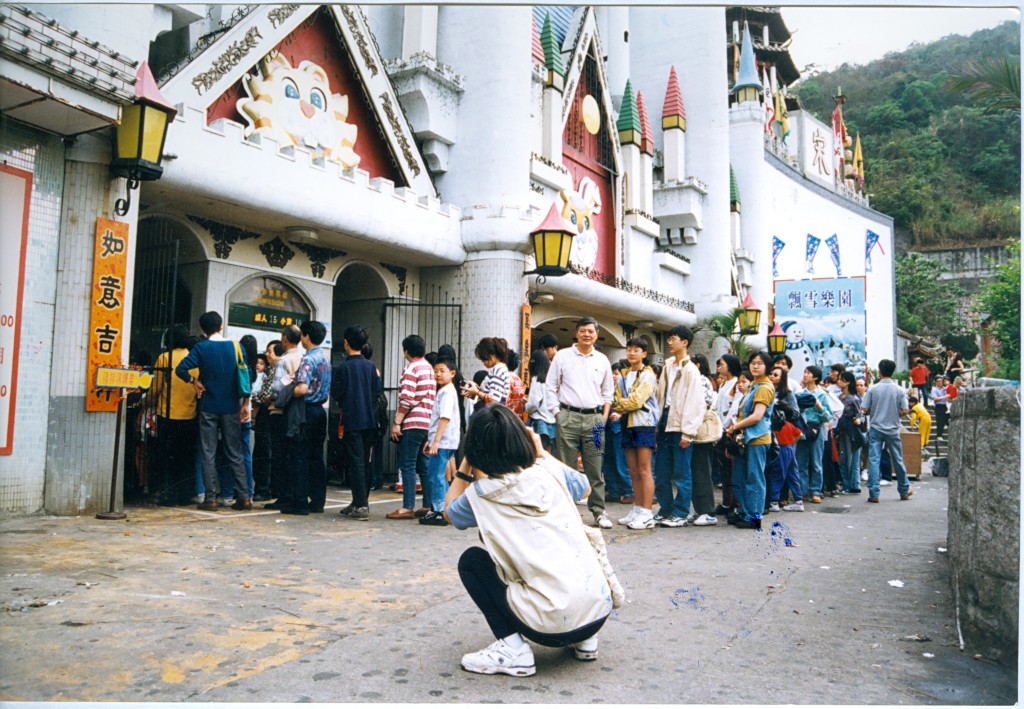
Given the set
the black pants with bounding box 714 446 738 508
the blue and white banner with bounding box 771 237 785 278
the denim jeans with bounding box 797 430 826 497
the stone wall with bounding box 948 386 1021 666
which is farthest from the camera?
the blue and white banner with bounding box 771 237 785 278

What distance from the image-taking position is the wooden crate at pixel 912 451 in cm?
1289

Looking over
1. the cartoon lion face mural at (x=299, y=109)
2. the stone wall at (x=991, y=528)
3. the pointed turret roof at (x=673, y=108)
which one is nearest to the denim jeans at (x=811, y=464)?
the stone wall at (x=991, y=528)

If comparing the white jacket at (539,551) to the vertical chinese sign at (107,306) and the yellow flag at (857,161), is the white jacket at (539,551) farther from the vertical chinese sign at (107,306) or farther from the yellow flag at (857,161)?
the yellow flag at (857,161)

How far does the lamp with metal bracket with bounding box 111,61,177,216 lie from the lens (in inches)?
247

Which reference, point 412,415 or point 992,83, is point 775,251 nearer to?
point 412,415

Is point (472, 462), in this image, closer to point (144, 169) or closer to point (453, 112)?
point (144, 169)

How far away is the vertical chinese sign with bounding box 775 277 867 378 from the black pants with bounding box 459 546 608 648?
1365 centimetres

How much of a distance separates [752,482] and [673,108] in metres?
13.8

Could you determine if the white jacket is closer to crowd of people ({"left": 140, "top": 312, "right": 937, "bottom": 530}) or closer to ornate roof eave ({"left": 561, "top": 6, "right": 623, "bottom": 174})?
crowd of people ({"left": 140, "top": 312, "right": 937, "bottom": 530})

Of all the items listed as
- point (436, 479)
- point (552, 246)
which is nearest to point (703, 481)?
point (436, 479)

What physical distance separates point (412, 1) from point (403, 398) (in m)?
3.54

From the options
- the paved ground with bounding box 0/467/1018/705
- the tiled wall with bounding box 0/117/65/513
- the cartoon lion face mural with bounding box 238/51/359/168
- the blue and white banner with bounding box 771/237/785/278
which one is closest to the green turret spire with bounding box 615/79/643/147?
the cartoon lion face mural with bounding box 238/51/359/168

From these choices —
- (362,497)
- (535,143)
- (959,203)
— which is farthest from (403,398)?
(535,143)

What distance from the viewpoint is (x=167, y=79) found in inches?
323
